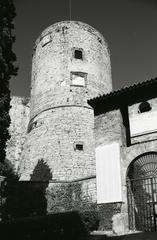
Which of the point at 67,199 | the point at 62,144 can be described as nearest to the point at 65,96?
the point at 62,144

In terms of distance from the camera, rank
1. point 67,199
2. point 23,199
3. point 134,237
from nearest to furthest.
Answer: point 134,237 < point 23,199 < point 67,199

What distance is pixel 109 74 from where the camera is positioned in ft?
83.0

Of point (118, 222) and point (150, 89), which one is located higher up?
point (150, 89)

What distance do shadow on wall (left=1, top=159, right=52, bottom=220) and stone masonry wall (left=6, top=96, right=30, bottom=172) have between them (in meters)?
11.4

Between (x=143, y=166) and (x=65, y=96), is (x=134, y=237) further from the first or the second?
(x=65, y=96)

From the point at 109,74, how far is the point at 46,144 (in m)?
7.87

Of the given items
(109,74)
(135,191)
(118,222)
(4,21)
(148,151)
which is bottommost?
(118,222)

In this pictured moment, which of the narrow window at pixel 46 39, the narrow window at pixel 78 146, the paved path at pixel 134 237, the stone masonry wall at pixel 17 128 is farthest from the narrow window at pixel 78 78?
the paved path at pixel 134 237

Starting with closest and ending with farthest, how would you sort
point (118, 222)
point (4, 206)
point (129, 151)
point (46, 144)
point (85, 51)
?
1. point (118, 222)
2. point (129, 151)
3. point (4, 206)
4. point (46, 144)
5. point (85, 51)

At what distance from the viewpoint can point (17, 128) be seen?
3016 centimetres

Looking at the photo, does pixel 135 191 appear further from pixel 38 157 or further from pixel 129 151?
pixel 38 157

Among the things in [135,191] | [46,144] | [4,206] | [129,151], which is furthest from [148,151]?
[46,144]

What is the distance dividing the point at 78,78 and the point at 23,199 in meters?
9.63

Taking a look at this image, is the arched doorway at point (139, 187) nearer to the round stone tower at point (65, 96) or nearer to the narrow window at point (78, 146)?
the round stone tower at point (65, 96)
